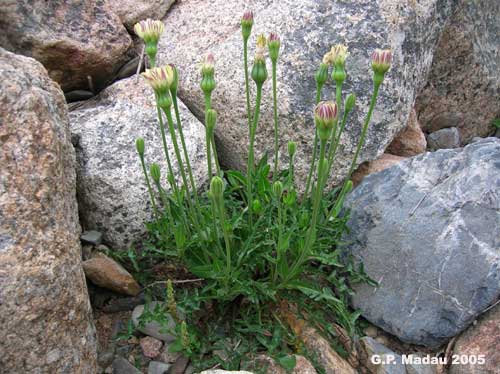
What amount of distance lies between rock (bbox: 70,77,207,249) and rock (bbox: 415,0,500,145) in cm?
198

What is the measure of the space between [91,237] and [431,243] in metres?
1.65

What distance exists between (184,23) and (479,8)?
6.99ft

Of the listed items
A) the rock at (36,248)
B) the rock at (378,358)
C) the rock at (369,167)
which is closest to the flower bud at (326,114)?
the rock at (36,248)

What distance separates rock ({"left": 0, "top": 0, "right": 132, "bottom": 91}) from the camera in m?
3.08

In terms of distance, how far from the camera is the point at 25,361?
2.04 m

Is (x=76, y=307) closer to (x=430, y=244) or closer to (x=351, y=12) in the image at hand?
(x=430, y=244)

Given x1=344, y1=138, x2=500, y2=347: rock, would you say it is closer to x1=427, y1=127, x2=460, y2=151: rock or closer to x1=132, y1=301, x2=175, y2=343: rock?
x1=132, y1=301, x2=175, y2=343: rock

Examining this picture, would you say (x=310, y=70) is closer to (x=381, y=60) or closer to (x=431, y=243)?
(x=381, y=60)

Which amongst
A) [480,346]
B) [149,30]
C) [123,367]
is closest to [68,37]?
[149,30]

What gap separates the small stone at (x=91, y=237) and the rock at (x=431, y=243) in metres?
1.26

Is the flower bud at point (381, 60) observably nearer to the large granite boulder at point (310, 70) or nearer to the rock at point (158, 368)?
the large granite boulder at point (310, 70)

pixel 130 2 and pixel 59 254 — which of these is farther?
pixel 130 2

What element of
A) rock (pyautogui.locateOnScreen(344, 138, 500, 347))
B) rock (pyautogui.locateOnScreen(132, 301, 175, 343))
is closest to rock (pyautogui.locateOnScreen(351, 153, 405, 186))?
rock (pyautogui.locateOnScreen(344, 138, 500, 347))

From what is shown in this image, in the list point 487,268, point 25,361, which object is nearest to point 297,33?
point 487,268
